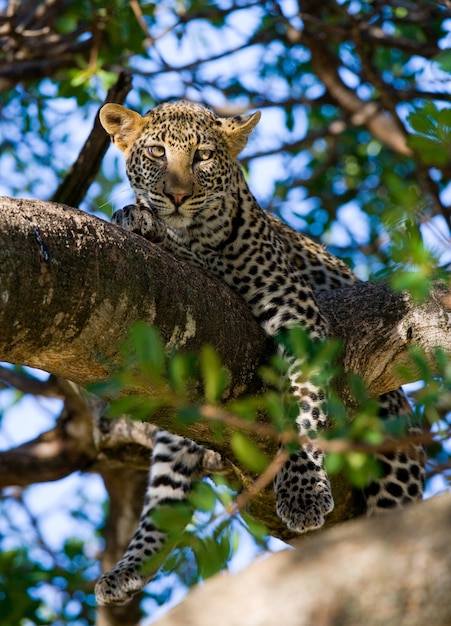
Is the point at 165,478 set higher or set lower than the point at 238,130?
lower

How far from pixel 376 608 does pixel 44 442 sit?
217 inches

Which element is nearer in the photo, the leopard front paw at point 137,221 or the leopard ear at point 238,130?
the leopard front paw at point 137,221

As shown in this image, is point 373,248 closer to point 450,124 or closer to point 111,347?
point 111,347

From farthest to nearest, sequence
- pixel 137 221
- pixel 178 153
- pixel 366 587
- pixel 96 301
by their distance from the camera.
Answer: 1. pixel 178 153
2. pixel 137 221
3. pixel 96 301
4. pixel 366 587

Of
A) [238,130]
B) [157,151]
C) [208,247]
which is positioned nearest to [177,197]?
[208,247]

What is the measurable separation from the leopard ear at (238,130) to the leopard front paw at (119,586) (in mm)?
2556

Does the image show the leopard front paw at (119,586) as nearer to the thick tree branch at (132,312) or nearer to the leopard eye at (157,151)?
the thick tree branch at (132,312)

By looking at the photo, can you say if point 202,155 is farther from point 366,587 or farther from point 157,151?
point 366,587

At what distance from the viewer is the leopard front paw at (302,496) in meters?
4.63

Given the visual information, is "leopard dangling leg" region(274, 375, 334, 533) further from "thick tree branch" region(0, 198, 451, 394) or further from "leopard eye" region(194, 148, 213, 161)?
"leopard eye" region(194, 148, 213, 161)

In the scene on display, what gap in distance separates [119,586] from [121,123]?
2736 mm

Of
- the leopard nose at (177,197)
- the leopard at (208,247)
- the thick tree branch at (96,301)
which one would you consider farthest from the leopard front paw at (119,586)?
the leopard nose at (177,197)

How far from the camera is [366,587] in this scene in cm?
181

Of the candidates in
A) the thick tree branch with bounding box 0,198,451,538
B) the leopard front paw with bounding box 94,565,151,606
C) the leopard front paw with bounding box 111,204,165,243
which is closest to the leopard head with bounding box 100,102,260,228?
the leopard front paw with bounding box 111,204,165,243
